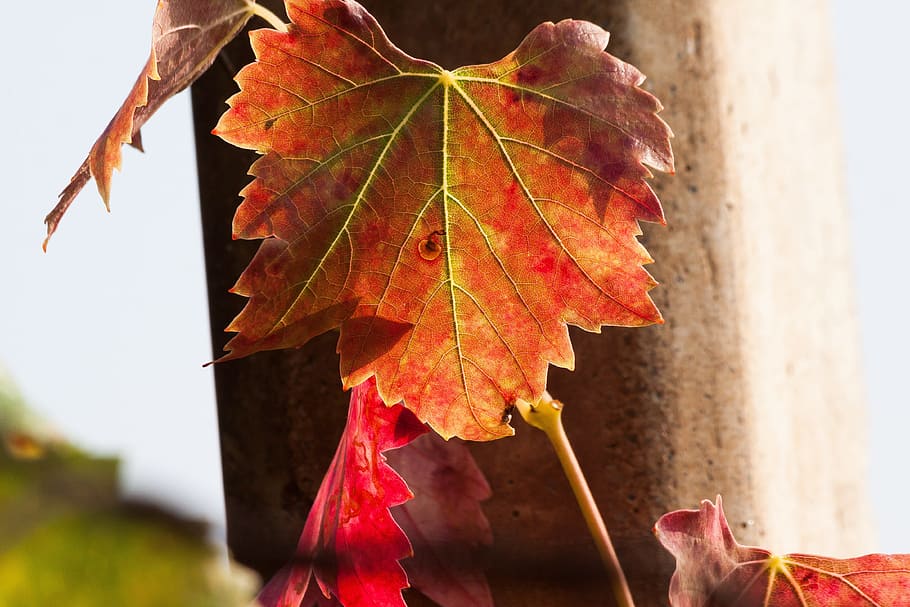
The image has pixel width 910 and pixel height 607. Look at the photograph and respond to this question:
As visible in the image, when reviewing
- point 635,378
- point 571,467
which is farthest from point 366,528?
point 635,378

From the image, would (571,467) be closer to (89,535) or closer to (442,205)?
(442,205)

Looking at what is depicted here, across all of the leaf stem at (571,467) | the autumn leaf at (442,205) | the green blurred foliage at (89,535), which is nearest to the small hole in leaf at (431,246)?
the autumn leaf at (442,205)

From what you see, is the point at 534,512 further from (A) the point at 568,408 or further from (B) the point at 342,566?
(B) the point at 342,566

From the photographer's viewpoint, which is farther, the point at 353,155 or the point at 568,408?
the point at 568,408

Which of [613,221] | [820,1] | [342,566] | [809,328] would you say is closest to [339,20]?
[613,221]

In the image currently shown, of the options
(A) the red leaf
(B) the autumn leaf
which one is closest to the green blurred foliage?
(B) the autumn leaf

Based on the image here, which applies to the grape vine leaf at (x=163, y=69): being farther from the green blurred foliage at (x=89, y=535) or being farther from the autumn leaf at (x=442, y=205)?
the green blurred foliage at (x=89, y=535)
